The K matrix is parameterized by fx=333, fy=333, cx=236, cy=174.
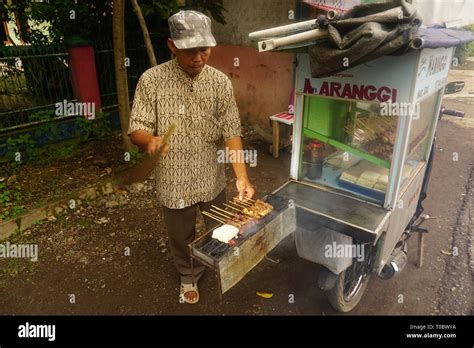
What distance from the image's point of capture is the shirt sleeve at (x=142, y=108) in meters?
2.66

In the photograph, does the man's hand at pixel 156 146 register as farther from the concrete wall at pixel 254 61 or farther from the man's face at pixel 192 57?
the concrete wall at pixel 254 61

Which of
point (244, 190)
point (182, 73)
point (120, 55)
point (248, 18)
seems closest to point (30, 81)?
point (120, 55)

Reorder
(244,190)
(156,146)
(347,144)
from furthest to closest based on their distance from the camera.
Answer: (347,144) < (244,190) < (156,146)

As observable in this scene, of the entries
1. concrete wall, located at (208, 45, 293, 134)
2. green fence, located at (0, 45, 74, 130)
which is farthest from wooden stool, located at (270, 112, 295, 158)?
green fence, located at (0, 45, 74, 130)

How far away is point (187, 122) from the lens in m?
2.79

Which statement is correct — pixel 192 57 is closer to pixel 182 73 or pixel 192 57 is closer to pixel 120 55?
pixel 182 73

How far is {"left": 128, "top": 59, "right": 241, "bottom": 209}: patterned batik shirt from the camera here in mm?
2688

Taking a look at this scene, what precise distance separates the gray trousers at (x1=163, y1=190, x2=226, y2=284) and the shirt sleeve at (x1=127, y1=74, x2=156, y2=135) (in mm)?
857

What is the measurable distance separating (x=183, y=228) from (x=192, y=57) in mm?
1584

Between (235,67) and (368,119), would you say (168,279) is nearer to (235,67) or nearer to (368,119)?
(368,119)

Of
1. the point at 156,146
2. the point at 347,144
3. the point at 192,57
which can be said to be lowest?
the point at 347,144

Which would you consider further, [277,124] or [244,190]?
[277,124]

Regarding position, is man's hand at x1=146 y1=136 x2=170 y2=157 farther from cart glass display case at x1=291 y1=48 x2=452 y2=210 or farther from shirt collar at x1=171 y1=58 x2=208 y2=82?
cart glass display case at x1=291 y1=48 x2=452 y2=210
